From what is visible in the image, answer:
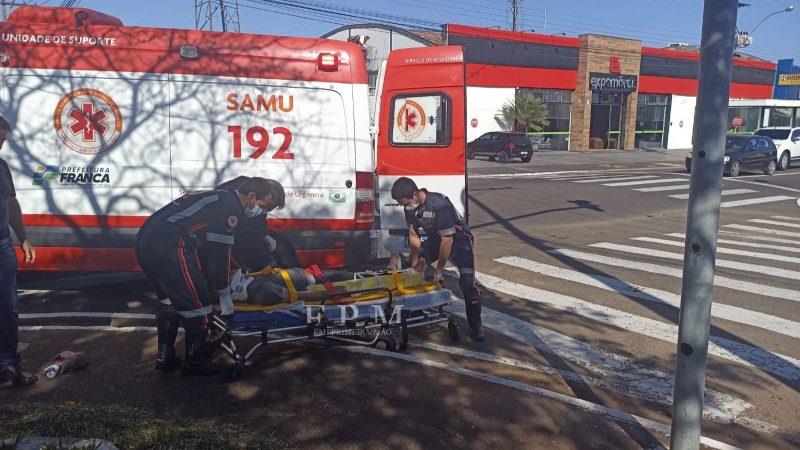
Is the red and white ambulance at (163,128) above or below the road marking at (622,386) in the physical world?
above

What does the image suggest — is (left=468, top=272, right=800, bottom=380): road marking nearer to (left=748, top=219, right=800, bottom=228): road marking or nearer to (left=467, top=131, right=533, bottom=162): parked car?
(left=748, top=219, right=800, bottom=228): road marking

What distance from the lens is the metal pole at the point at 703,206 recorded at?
3.14 metres

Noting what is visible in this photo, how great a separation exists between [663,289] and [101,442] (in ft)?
22.8

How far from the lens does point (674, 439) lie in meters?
3.49

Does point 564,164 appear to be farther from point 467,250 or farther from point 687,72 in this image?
point 467,250

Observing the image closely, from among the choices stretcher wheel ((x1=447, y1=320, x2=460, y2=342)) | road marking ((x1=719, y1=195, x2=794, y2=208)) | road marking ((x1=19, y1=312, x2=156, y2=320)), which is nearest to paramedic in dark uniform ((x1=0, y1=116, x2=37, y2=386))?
road marking ((x1=19, y1=312, x2=156, y2=320))

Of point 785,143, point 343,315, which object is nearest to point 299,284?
point 343,315

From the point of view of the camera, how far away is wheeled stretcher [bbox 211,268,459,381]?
4.95 meters

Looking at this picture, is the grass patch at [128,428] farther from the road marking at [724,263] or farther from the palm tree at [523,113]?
the palm tree at [523,113]

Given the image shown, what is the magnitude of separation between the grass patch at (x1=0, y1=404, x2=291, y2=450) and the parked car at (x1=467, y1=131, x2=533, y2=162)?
27.3 m

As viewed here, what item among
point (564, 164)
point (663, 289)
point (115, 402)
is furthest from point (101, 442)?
point (564, 164)

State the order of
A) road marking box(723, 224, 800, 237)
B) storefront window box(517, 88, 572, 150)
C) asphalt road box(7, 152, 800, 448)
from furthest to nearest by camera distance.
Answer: storefront window box(517, 88, 572, 150)
road marking box(723, 224, 800, 237)
asphalt road box(7, 152, 800, 448)

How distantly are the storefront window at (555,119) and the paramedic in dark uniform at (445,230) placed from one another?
33.5m

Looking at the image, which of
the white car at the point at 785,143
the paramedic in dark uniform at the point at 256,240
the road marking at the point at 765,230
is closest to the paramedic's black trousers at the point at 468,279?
the paramedic in dark uniform at the point at 256,240
